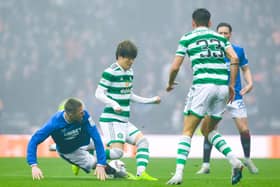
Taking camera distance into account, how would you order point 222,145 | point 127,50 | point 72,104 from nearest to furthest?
1. point 72,104
2. point 222,145
3. point 127,50

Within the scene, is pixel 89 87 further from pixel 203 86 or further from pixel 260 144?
pixel 203 86

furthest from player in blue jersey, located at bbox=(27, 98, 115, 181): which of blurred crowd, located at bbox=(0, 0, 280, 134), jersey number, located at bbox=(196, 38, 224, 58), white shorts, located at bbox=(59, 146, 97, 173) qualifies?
blurred crowd, located at bbox=(0, 0, 280, 134)

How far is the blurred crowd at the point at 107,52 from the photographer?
92.5ft

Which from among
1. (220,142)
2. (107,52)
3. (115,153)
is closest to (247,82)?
(115,153)

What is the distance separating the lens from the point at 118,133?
9914 mm

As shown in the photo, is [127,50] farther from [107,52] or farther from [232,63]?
[107,52]

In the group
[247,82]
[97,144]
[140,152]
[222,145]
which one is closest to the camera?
[222,145]

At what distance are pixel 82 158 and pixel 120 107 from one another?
31.5 inches

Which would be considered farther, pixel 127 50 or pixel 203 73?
pixel 127 50

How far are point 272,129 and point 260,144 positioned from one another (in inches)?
266

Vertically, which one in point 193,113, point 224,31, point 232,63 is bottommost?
point 193,113

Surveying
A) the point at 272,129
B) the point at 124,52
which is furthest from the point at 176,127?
the point at 124,52

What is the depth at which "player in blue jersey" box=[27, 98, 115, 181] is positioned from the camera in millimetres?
8773

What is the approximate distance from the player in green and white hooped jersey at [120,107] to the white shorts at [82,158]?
0.29 m
